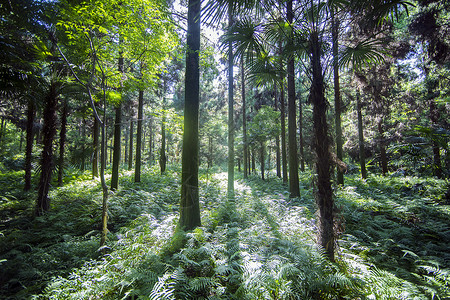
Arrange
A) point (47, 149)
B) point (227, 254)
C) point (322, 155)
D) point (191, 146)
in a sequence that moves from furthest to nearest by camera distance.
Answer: point (47, 149) < point (191, 146) < point (227, 254) < point (322, 155)

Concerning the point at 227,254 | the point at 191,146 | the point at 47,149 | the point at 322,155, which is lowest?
the point at 227,254

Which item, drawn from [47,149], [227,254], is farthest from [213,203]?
[47,149]

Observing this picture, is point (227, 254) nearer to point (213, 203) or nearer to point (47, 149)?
point (213, 203)

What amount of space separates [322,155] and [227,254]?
9.08 feet

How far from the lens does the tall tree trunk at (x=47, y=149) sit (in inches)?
294

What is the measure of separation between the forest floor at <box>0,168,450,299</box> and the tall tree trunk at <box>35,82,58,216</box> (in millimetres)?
622

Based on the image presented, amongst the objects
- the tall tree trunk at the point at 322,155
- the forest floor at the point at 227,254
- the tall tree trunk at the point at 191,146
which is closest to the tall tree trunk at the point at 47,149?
the forest floor at the point at 227,254

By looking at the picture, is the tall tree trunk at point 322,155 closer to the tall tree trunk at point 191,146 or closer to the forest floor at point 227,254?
the forest floor at point 227,254

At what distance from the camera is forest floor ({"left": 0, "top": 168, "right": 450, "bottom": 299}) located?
9.96ft

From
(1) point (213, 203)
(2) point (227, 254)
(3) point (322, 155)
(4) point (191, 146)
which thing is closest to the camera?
(3) point (322, 155)

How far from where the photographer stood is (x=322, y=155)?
3.52 meters

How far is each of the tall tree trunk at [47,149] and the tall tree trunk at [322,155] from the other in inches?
364

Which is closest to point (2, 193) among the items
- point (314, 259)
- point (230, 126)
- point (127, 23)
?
point (127, 23)

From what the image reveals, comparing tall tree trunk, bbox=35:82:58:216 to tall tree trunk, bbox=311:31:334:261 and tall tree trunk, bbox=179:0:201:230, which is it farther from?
tall tree trunk, bbox=311:31:334:261
